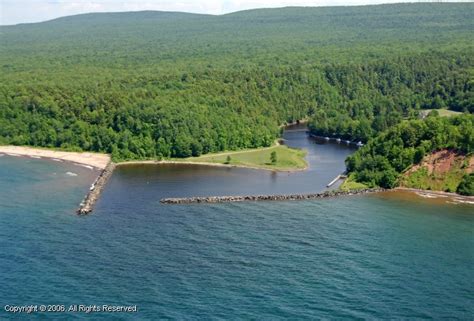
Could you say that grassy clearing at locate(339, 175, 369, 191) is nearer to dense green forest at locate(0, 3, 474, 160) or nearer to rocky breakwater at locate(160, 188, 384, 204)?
rocky breakwater at locate(160, 188, 384, 204)

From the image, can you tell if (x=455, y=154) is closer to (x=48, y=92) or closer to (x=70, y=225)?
(x=70, y=225)

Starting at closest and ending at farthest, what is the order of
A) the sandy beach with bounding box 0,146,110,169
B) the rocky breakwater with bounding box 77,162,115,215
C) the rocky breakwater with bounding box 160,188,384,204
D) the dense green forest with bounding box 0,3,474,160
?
1. the rocky breakwater with bounding box 77,162,115,215
2. the rocky breakwater with bounding box 160,188,384,204
3. the sandy beach with bounding box 0,146,110,169
4. the dense green forest with bounding box 0,3,474,160

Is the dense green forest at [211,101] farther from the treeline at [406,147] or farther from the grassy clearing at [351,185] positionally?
the grassy clearing at [351,185]

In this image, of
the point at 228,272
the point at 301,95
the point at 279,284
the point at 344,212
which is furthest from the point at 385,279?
the point at 301,95

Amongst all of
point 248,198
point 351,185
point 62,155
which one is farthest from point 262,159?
point 62,155

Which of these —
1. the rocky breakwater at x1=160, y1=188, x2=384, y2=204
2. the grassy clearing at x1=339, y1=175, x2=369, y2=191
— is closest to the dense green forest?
the rocky breakwater at x1=160, y1=188, x2=384, y2=204

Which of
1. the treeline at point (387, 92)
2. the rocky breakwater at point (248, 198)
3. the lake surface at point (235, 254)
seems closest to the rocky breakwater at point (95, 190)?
the lake surface at point (235, 254)
